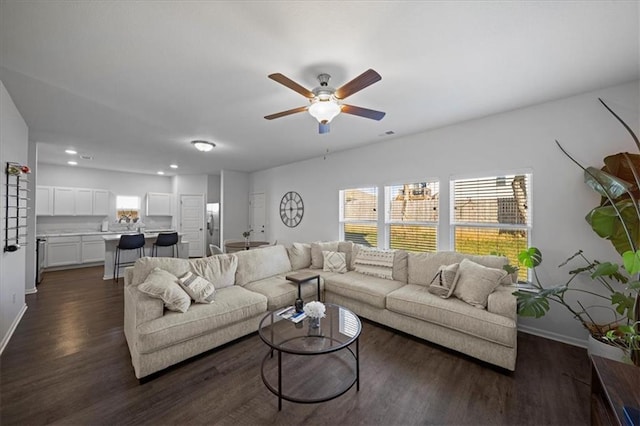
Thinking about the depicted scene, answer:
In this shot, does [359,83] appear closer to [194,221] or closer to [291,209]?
[291,209]

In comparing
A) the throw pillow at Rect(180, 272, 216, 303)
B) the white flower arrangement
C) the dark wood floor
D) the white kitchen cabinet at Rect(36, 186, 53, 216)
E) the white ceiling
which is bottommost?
the dark wood floor

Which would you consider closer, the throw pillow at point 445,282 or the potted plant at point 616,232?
the potted plant at point 616,232

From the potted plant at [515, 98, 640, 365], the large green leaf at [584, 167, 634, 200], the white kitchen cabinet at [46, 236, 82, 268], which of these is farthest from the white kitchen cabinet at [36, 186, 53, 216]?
the large green leaf at [584, 167, 634, 200]

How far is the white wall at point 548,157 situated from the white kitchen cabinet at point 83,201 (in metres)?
7.89

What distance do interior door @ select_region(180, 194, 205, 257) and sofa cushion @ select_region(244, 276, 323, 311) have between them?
5.23 metres

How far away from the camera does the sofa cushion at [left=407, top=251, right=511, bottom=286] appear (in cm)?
295

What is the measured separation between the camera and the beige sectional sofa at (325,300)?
2.15 m

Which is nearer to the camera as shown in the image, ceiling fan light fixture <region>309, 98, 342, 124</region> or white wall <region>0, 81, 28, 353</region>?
ceiling fan light fixture <region>309, 98, 342, 124</region>

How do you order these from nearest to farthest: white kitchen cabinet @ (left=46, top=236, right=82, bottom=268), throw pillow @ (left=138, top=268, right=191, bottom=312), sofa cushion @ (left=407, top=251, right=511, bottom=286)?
throw pillow @ (left=138, top=268, right=191, bottom=312)
sofa cushion @ (left=407, top=251, right=511, bottom=286)
white kitchen cabinet @ (left=46, top=236, right=82, bottom=268)

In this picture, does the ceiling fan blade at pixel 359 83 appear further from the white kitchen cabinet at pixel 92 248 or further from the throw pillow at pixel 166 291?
the white kitchen cabinet at pixel 92 248

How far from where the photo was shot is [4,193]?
2521 millimetres

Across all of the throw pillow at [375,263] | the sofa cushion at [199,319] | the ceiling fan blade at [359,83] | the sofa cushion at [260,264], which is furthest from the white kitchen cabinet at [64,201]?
the ceiling fan blade at [359,83]

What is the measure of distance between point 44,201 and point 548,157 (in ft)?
32.5

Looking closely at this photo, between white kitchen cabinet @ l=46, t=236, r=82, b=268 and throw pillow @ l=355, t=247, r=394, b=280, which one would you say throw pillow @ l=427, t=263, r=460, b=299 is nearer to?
throw pillow @ l=355, t=247, r=394, b=280
